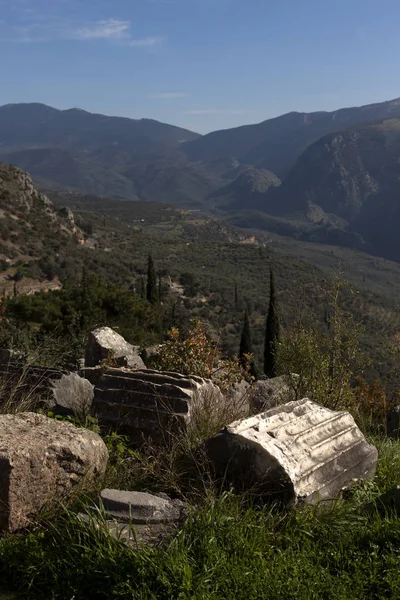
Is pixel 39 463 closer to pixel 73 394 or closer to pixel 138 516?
pixel 138 516

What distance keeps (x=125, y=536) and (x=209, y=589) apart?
2.37 feet

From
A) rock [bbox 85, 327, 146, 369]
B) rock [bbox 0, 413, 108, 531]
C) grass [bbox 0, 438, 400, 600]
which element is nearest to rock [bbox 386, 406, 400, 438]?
rock [bbox 85, 327, 146, 369]

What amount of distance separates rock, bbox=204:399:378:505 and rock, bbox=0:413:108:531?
0.99m

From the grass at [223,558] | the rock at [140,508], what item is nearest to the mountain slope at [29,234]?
the rock at [140,508]

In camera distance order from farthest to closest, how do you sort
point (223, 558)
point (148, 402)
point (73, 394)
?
point (73, 394)
point (148, 402)
point (223, 558)

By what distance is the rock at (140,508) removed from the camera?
4.20 meters

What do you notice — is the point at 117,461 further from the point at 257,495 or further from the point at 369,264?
the point at 369,264

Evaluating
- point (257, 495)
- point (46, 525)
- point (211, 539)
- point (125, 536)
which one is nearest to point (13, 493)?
point (46, 525)

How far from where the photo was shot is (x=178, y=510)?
4336 millimetres

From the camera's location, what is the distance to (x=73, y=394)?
757 cm

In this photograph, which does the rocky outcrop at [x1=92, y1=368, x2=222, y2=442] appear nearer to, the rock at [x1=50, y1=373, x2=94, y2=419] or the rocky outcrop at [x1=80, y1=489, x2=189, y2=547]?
the rock at [x1=50, y1=373, x2=94, y2=419]

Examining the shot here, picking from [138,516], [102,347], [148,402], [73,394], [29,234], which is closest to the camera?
[138,516]

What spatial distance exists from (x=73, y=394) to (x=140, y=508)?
3.51 metres

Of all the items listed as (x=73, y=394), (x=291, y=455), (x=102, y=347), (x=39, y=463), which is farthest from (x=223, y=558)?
(x=102, y=347)
